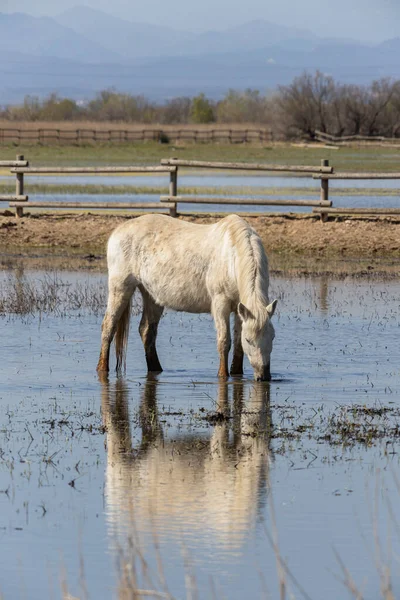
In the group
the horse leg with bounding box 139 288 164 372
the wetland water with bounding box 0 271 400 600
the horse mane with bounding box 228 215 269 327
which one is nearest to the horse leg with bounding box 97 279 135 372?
the horse leg with bounding box 139 288 164 372

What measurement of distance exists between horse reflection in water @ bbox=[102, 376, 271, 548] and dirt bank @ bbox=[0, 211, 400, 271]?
11.1m

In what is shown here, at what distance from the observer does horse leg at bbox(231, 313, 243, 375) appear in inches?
397

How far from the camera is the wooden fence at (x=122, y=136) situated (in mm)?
61344

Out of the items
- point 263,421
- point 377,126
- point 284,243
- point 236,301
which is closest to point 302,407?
point 263,421

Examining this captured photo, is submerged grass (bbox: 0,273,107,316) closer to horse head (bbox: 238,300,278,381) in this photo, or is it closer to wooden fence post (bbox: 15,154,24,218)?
horse head (bbox: 238,300,278,381)

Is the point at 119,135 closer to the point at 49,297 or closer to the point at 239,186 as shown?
the point at 239,186

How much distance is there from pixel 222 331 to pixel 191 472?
313 centimetres

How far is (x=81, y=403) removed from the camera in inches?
356

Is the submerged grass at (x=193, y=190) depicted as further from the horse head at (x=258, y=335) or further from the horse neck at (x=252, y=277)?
the horse head at (x=258, y=335)

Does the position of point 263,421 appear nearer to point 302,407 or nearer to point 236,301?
point 302,407

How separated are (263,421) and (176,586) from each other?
3252mm

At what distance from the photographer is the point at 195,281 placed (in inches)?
406

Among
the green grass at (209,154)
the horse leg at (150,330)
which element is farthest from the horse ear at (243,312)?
the green grass at (209,154)

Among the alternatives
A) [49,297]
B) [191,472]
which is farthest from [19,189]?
[191,472]
